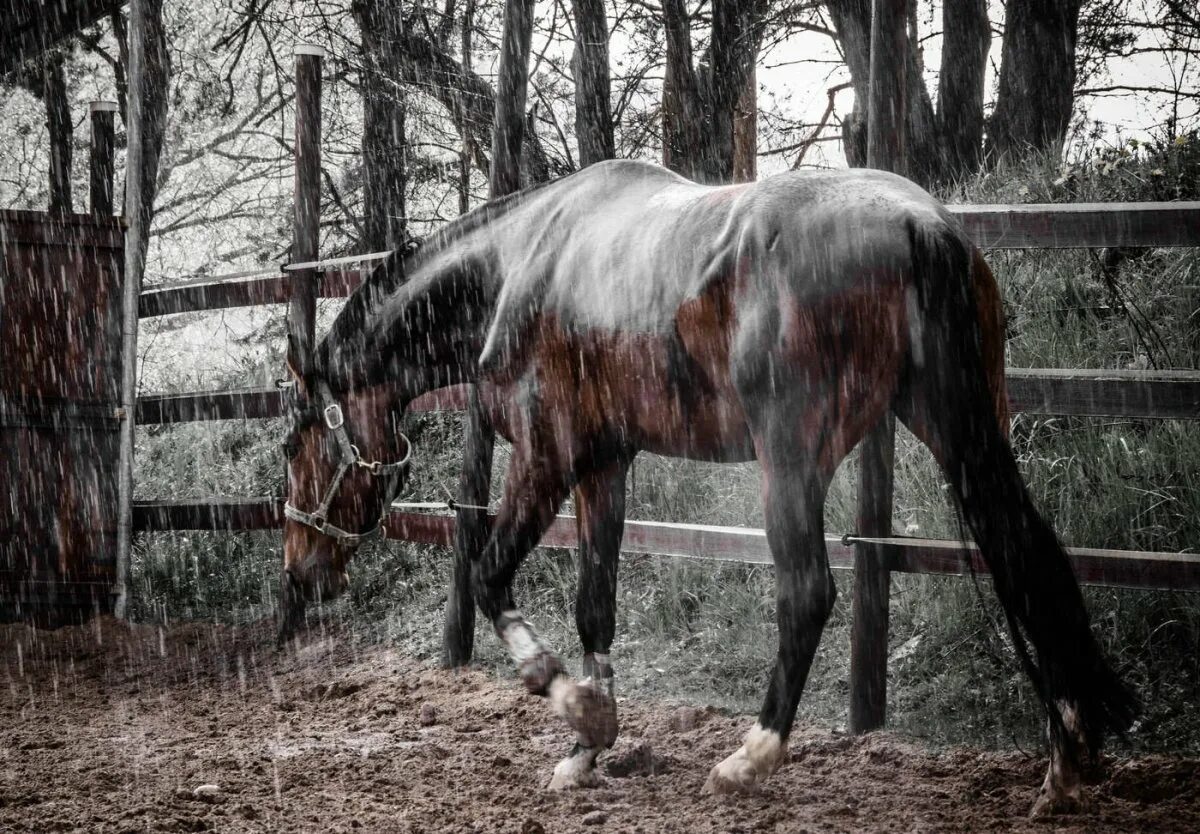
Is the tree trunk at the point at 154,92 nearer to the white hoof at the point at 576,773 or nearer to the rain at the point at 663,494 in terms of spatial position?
the rain at the point at 663,494

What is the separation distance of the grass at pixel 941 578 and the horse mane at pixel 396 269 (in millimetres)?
1728

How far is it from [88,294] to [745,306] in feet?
15.1

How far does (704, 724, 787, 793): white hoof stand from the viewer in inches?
104

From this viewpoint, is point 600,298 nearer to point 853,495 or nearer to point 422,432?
point 853,495

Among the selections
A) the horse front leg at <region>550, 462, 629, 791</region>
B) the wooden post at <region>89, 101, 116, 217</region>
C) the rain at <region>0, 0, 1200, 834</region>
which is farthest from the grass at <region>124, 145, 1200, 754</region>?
the wooden post at <region>89, 101, 116, 217</region>

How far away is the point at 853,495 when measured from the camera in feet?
15.4

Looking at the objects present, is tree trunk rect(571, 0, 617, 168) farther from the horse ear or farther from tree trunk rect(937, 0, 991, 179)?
the horse ear

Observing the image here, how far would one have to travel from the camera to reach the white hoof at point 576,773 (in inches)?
119

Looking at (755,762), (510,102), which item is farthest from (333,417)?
(510,102)

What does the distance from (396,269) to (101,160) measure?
4.03 meters

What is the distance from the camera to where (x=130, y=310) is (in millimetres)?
→ 5918

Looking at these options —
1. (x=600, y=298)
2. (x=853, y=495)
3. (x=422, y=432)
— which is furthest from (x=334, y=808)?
(x=422, y=432)

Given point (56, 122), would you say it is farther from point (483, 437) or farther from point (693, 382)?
point (693, 382)

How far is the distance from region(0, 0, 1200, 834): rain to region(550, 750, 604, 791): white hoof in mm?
24
